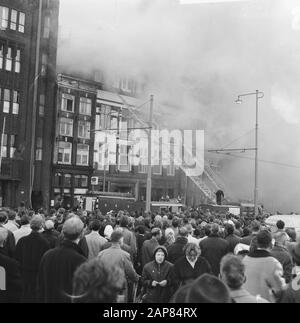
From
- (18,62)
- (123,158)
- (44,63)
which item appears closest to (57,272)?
(18,62)

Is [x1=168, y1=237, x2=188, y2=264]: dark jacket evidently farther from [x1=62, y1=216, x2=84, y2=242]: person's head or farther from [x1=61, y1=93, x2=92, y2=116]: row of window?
[x1=61, y1=93, x2=92, y2=116]: row of window

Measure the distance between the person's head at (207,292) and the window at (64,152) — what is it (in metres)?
32.5

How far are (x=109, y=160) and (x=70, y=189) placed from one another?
4.72m

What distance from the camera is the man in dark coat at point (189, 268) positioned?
5.63 meters

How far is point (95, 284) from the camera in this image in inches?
110

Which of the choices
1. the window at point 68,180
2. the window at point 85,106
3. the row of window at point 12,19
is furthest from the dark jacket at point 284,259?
the window at point 85,106

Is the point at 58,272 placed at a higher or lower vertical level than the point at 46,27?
lower

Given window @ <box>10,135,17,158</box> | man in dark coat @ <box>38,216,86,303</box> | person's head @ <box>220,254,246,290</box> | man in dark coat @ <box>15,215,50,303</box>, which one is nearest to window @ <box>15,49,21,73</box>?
window @ <box>10,135,17,158</box>

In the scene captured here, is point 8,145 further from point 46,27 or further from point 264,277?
point 264,277

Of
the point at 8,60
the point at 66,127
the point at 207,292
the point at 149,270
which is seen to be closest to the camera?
the point at 207,292

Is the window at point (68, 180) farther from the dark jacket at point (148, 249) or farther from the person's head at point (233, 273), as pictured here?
the person's head at point (233, 273)

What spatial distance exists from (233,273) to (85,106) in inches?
1349

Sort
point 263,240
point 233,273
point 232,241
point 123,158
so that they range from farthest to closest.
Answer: point 123,158
point 232,241
point 263,240
point 233,273
